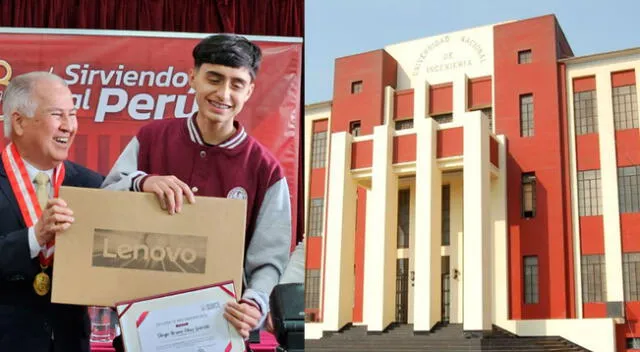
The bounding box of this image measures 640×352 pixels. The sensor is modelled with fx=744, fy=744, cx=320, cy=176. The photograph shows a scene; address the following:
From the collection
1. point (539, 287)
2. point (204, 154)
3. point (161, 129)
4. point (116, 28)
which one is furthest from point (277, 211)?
point (539, 287)

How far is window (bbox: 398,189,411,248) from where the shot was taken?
16953mm

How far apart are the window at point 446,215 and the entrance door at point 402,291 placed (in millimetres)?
987

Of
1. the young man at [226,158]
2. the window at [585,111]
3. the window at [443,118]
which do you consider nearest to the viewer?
the young man at [226,158]

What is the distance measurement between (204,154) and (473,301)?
11981 mm

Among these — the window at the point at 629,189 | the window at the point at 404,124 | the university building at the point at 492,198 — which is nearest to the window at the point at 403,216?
the university building at the point at 492,198

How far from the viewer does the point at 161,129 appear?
333 cm

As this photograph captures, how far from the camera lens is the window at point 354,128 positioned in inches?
715

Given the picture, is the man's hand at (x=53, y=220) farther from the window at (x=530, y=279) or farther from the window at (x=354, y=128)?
the window at (x=354, y=128)

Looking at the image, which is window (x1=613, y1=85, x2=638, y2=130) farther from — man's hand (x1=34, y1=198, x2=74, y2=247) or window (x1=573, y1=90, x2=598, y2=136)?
man's hand (x1=34, y1=198, x2=74, y2=247)

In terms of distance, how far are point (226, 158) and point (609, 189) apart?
13545 millimetres

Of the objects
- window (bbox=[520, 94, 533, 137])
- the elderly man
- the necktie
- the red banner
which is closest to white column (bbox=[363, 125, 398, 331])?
window (bbox=[520, 94, 533, 137])

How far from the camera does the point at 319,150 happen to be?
18.7m

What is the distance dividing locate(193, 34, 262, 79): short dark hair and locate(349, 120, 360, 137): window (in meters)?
14.8

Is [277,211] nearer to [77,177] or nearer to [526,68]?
[77,177]
